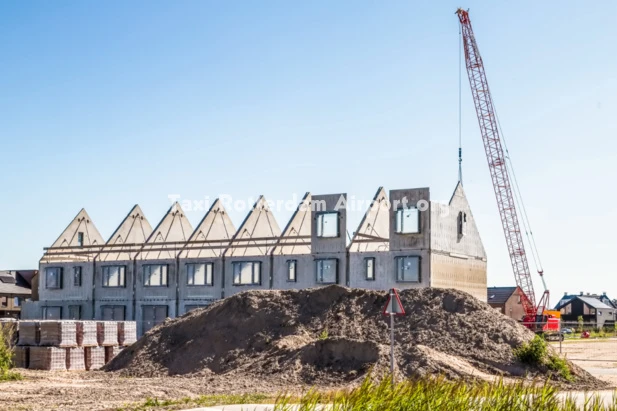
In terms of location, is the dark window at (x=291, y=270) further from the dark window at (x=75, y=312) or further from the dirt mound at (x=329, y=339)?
the dark window at (x=75, y=312)

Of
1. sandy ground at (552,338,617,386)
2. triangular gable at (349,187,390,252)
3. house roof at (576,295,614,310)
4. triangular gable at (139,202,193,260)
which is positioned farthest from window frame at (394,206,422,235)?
house roof at (576,295,614,310)

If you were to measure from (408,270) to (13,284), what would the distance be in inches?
1965

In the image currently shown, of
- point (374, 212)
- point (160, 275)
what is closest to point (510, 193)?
point (374, 212)

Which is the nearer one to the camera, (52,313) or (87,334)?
(87,334)

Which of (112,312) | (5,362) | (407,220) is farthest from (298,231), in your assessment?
(5,362)

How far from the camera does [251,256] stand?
54.5 meters

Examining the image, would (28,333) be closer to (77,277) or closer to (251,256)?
(251,256)

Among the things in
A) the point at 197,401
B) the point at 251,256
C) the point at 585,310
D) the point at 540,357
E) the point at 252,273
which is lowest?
the point at 585,310

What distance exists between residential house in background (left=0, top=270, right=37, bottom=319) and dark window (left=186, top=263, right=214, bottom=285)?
2929 centimetres

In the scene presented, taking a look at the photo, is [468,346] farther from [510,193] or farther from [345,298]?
[510,193]

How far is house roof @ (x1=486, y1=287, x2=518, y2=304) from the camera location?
86625 mm

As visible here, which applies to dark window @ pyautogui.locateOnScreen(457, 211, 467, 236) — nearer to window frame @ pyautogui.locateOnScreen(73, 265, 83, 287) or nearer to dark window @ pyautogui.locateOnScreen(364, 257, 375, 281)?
dark window @ pyautogui.locateOnScreen(364, 257, 375, 281)

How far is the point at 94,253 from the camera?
62844mm

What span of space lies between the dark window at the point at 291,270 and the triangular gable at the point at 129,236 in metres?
12.8
